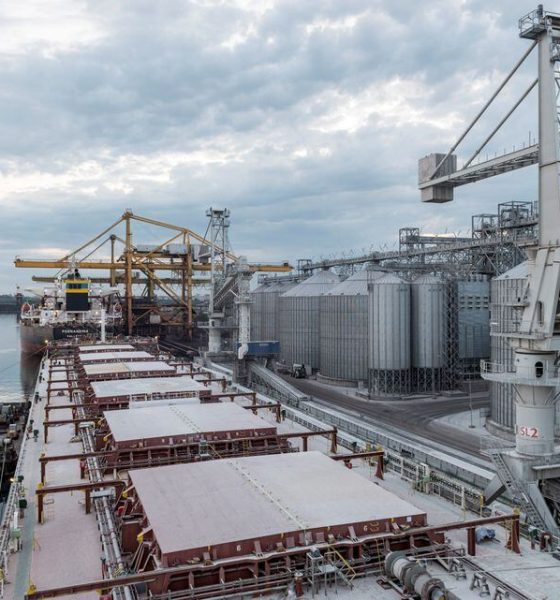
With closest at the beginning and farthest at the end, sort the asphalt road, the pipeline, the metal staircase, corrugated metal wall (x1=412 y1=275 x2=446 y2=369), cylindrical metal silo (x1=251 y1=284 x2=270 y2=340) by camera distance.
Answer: the pipeline → the metal staircase → the asphalt road → corrugated metal wall (x1=412 y1=275 x2=446 y2=369) → cylindrical metal silo (x1=251 y1=284 x2=270 y2=340)

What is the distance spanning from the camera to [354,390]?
8312cm

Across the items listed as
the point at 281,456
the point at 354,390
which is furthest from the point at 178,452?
the point at 354,390

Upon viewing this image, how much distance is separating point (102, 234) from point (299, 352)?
69402mm

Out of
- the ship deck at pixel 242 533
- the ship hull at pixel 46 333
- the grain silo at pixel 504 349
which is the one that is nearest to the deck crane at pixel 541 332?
the ship deck at pixel 242 533

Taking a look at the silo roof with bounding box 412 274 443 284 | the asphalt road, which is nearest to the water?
the asphalt road

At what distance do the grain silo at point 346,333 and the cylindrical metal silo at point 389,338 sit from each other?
483cm

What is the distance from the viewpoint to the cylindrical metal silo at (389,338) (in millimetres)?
78125

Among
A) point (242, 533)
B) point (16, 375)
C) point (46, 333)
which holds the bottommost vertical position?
point (16, 375)

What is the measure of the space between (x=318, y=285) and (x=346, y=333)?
66.0 feet

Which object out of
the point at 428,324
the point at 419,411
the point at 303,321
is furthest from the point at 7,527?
the point at 303,321

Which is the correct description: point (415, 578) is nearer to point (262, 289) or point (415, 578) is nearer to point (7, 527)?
point (7, 527)

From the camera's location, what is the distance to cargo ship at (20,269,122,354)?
11438cm

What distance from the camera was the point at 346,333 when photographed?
87188 millimetres

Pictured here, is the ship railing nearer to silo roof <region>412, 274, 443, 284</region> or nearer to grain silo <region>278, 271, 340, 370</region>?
silo roof <region>412, 274, 443, 284</region>
